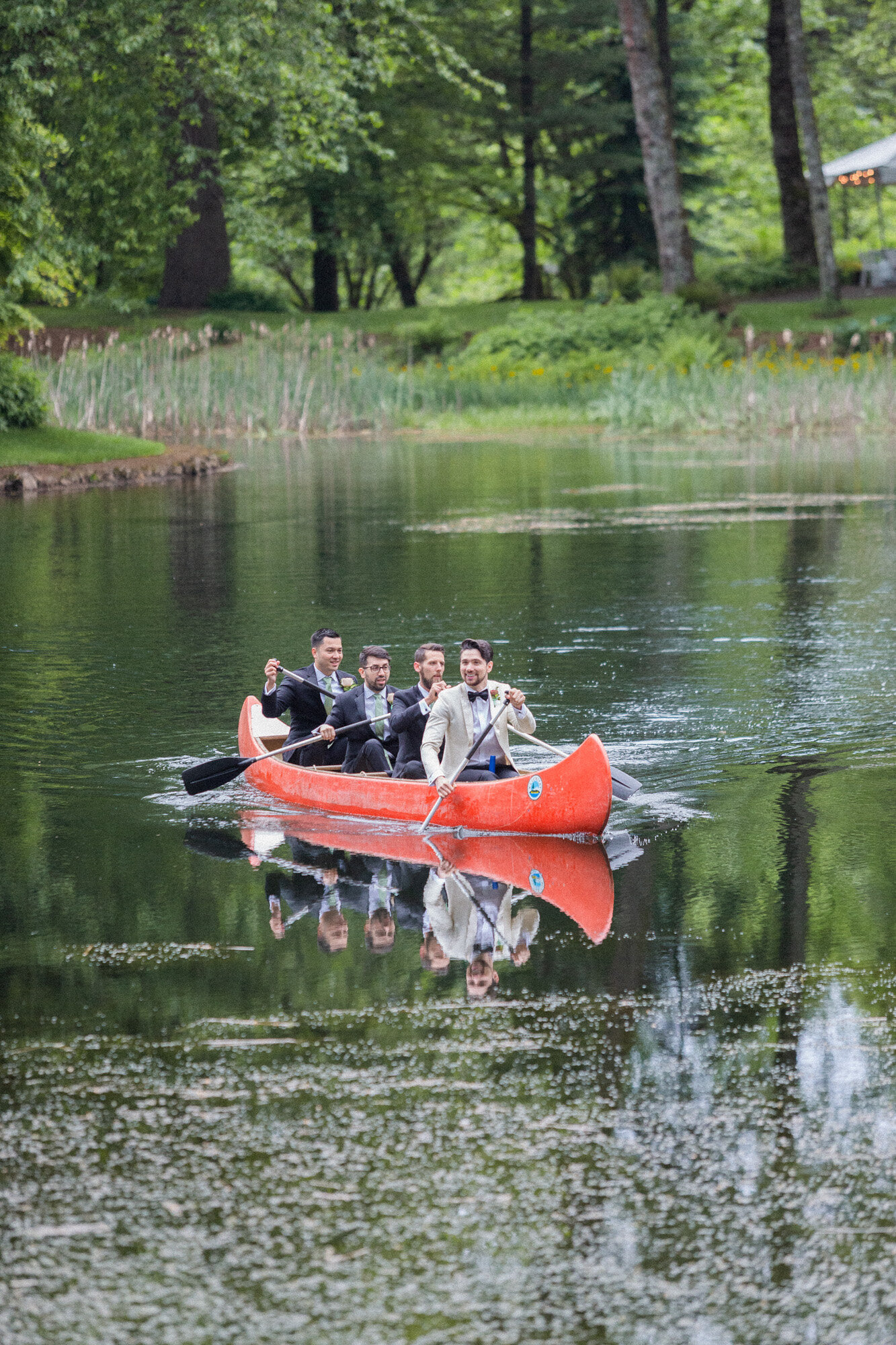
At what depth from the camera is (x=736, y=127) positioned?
6344 cm

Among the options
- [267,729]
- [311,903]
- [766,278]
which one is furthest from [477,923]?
[766,278]

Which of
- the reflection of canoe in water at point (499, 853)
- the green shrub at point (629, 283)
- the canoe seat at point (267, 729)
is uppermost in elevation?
the green shrub at point (629, 283)

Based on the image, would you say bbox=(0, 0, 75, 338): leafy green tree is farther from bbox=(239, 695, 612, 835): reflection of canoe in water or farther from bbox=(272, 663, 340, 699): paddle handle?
bbox=(239, 695, 612, 835): reflection of canoe in water

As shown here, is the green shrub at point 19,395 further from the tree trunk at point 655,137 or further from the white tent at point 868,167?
the white tent at point 868,167

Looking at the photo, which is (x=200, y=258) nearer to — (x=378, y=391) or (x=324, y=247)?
(x=324, y=247)

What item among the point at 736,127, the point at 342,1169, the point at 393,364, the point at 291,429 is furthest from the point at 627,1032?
the point at 736,127

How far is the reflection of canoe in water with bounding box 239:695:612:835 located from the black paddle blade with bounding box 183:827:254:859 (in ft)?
2.30

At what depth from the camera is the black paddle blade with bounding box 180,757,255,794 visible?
31.2 ft

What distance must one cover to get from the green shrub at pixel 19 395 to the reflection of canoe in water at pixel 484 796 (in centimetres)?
1799

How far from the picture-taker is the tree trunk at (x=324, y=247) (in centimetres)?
4884

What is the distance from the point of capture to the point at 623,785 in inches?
354

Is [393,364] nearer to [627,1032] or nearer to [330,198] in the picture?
[330,198]

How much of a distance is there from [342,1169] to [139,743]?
241 inches

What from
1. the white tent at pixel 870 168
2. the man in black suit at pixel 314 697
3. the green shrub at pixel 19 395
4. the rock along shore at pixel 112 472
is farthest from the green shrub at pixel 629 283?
the man in black suit at pixel 314 697
